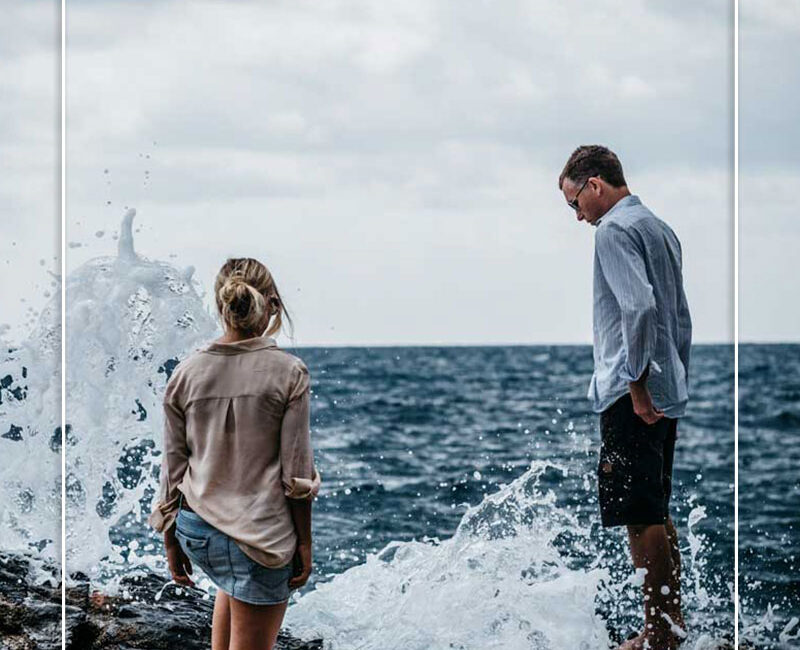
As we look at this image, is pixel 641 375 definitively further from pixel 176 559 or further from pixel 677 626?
pixel 176 559

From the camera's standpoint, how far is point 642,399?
270cm

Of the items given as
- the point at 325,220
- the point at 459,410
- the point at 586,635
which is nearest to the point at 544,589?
the point at 586,635

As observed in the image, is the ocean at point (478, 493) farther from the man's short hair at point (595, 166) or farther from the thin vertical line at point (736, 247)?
the man's short hair at point (595, 166)

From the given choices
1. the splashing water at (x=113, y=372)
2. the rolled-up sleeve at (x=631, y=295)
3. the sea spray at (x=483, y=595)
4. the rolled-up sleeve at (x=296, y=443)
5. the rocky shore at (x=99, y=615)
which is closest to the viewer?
the rolled-up sleeve at (x=296, y=443)

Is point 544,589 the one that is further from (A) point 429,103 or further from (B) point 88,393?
(A) point 429,103

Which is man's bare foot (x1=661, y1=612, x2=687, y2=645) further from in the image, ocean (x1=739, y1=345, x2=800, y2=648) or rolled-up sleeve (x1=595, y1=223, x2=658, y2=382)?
rolled-up sleeve (x1=595, y1=223, x2=658, y2=382)

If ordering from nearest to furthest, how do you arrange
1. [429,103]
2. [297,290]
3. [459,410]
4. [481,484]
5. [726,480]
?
[297,290] → [429,103] → [726,480] → [481,484] → [459,410]

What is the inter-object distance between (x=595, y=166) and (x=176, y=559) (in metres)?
1.34

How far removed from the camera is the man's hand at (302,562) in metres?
2.24

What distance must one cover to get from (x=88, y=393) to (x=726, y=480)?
5.07 metres

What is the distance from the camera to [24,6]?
325cm

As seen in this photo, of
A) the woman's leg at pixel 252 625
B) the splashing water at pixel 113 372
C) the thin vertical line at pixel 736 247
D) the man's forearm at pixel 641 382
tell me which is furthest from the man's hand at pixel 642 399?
the splashing water at pixel 113 372

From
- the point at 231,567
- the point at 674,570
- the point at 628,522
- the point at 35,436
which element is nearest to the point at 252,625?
the point at 231,567

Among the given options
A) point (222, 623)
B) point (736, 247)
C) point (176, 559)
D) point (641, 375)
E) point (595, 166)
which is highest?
point (595, 166)
